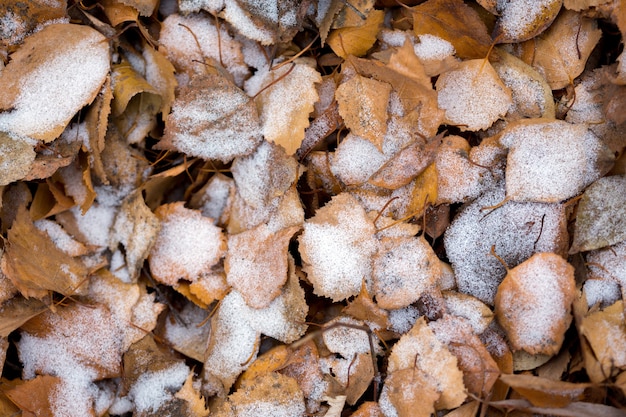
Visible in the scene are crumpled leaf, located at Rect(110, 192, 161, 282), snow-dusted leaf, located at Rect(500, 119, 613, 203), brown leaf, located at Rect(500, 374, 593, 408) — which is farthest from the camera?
crumpled leaf, located at Rect(110, 192, 161, 282)

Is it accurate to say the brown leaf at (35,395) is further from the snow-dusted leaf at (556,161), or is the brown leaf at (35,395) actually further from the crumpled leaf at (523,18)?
the crumpled leaf at (523,18)

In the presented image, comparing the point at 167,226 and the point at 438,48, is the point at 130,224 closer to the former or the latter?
the point at 167,226

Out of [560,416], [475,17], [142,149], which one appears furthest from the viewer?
[142,149]

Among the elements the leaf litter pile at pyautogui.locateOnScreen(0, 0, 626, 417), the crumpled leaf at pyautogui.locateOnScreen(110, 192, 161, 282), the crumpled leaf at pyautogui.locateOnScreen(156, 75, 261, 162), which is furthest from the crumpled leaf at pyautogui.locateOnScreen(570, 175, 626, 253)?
the crumpled leaf at pyautogui.locateOnScreen(110, 192, 161, 282)

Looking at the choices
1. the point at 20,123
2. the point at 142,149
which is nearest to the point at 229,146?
the point at 142,149

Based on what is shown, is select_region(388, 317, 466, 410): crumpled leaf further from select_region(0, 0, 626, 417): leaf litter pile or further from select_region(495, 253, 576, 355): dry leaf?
select_region(495, 253, 576, 355): dry leaf

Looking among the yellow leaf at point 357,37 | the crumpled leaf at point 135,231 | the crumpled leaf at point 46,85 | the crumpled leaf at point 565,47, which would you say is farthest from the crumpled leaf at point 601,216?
the crumpled leaf at point 46,85

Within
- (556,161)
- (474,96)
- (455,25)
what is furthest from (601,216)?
(455,25)

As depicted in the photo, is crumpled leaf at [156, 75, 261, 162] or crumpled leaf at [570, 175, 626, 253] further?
crumpled leaf at [156, 75, 261, 162]
